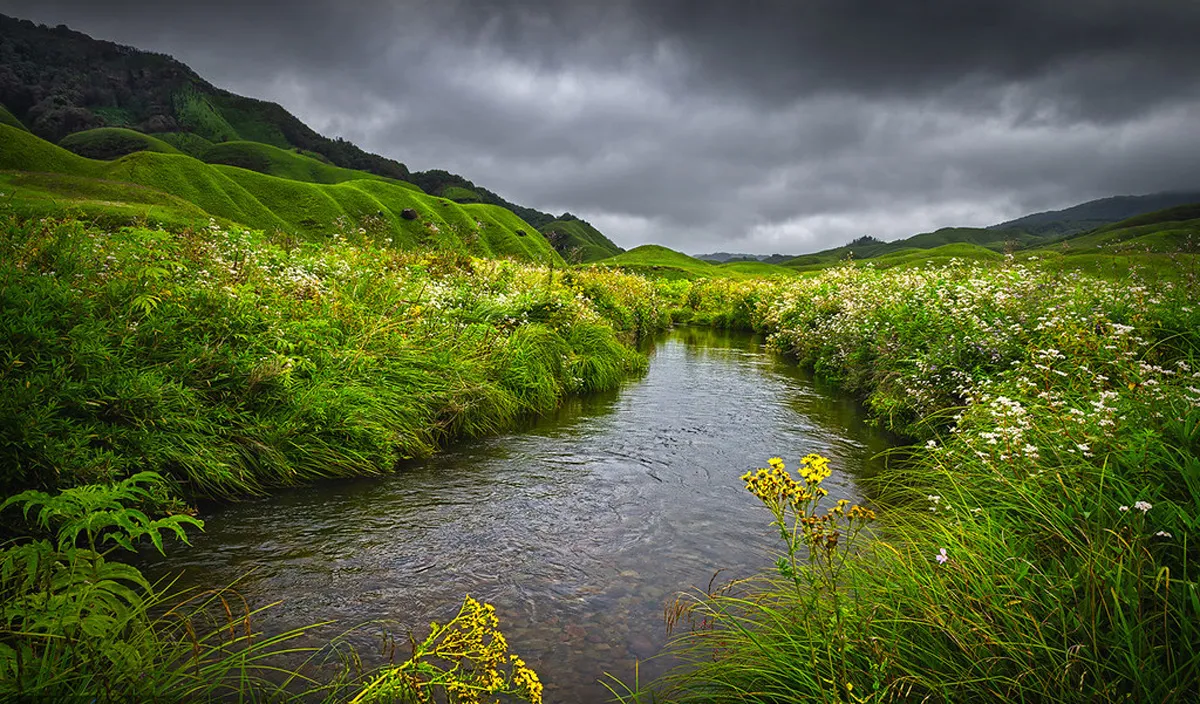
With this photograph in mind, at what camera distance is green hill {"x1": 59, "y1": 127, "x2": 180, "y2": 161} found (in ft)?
325

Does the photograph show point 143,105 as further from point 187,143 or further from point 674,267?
point 674,267

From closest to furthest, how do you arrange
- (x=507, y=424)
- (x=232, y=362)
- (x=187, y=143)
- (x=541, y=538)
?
(x=541, y=538)
(x=232, y=362)
(x=507, y=424)
(x=187, y=143)

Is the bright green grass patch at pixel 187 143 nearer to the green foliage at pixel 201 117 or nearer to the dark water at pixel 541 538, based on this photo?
the green foliage at pixel 201 117

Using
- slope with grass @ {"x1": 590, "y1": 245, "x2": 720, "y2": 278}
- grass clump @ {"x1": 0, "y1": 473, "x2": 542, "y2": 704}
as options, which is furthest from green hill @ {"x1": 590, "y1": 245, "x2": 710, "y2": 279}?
grass clump @ {"x1": 0, "y1": 473, "x2": 542, "y2": 704}

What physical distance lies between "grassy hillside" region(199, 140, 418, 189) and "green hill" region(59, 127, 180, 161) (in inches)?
316

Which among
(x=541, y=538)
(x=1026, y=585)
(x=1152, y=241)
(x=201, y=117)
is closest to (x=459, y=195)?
(x=201, y=117)

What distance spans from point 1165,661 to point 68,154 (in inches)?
2915

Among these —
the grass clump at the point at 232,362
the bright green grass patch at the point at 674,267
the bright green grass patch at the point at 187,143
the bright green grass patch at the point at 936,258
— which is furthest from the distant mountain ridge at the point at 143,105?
the grass clump at the point at 232,362

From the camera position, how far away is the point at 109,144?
329 ft

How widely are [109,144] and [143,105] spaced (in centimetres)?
8922

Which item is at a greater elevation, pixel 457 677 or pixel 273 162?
pixel 273 162

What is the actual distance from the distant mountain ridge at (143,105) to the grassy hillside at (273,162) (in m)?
10.9

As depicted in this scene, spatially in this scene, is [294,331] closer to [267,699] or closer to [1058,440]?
[267,699]

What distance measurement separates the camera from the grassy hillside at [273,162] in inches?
4242
